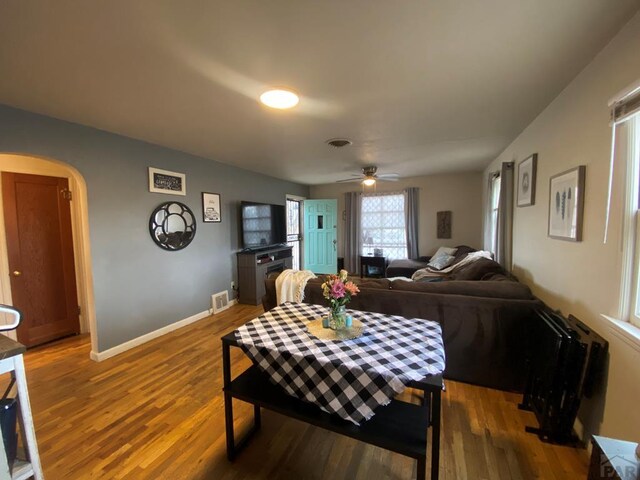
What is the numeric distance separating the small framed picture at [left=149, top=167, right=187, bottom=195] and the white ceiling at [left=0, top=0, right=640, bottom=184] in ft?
1.70

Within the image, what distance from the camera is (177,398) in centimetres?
209

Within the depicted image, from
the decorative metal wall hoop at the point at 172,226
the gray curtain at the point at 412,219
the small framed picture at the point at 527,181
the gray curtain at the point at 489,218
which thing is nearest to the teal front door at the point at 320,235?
the gray curtain at the point at 412,219

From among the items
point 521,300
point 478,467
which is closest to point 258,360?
point 478,467

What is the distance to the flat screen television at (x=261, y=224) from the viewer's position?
444cm

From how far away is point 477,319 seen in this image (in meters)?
2.10

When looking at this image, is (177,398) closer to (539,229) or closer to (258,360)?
(258,360)

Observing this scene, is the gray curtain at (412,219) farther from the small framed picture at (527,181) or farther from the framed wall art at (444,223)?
the small framed picture at (527,181)

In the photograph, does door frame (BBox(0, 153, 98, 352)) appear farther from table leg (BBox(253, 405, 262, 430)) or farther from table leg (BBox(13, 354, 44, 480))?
table leg (BBox(253, 405, 262, 430))

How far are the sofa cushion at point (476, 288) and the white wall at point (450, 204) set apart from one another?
3.55 m

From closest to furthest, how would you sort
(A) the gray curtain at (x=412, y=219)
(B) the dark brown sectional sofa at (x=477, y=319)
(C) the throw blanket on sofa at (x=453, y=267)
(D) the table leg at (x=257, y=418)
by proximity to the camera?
(D) the table leg at (x=257, y=418), (B) the dark brown sectional sofa at (x=477, y=319), (C) the throw blanket on sofa at (x=453, y=267), (A) the gray curtain at (x=412, y=219)

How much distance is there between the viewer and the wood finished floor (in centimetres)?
148

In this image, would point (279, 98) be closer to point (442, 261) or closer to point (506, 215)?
point (506, 215)

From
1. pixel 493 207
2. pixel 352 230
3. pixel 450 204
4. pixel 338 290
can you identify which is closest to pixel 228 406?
pixel 338 290

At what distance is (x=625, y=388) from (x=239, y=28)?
251cm
